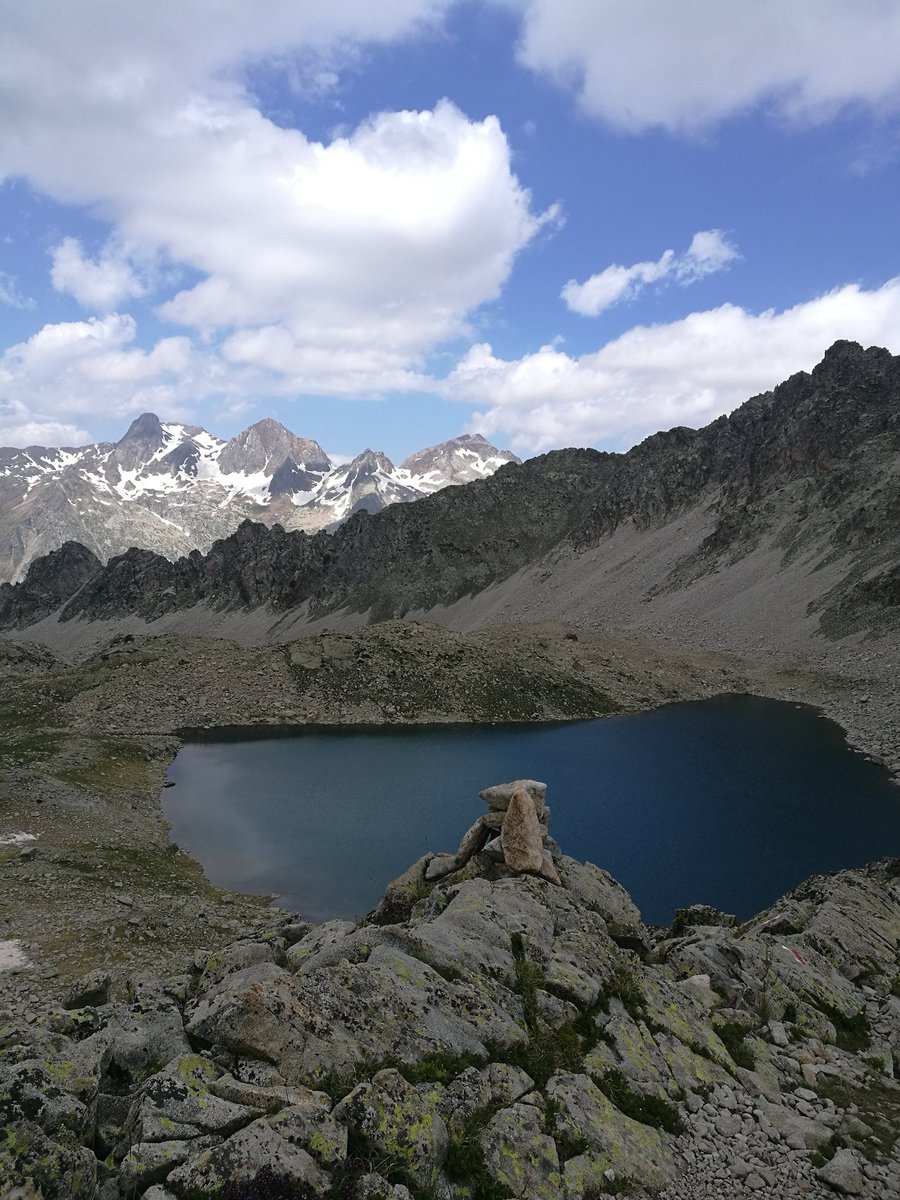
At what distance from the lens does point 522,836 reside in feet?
70.2

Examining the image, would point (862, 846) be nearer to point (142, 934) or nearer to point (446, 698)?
point (142, 934)

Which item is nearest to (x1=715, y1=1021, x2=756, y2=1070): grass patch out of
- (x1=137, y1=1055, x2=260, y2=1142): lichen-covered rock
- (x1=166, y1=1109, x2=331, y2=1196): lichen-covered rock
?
(x1=166, y1=1109, x2=331, y2=1196): lichen-covered rock

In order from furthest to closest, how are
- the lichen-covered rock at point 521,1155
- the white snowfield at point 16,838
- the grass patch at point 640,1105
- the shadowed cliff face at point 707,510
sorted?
the shadowed cliff face at point 707,510, the white snowfield at point 16,838, the grass patch at point 640,1105, the lichen-covered rock at point 521,1155

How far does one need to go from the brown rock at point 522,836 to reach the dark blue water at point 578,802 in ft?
50.8

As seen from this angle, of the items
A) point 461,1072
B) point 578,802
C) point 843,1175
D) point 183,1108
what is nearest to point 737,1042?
point 843,1175

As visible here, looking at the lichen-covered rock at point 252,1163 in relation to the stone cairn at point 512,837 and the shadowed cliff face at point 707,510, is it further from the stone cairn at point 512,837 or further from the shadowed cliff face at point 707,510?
the shadowed cliff face at point 707,510

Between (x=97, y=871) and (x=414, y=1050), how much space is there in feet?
94.0

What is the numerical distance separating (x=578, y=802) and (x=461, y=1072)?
138 ft

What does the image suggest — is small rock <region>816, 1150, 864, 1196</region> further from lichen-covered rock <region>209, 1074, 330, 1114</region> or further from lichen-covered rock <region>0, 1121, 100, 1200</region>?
lichen-covered rock <region>0, 1121, 100, 1200</region>

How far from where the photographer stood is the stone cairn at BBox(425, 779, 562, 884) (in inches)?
826

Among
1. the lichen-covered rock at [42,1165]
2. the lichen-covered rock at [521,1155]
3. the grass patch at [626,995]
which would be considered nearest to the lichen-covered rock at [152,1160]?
the lichen-covered rock at [42,1165]

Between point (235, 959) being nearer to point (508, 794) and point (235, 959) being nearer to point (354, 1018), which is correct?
point (354, 1018)

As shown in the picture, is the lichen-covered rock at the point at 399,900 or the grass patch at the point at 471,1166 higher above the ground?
the grass patch at the point at 471,1166

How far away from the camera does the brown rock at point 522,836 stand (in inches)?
821
